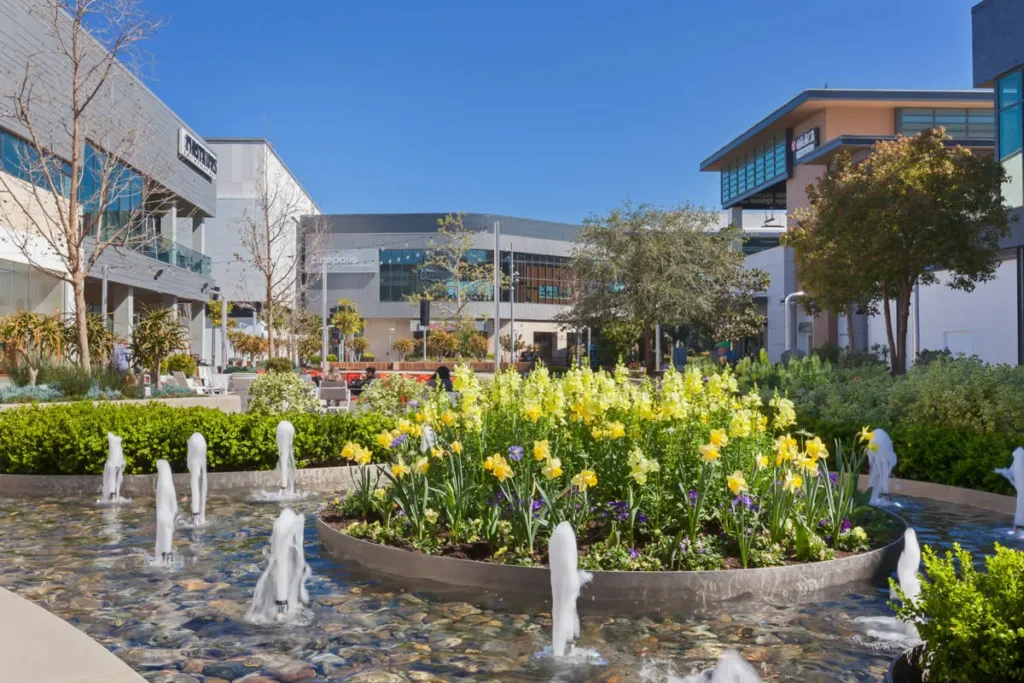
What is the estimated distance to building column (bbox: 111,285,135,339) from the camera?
36375 mm

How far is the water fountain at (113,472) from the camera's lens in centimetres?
1098

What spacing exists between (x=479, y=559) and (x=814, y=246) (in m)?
20.7

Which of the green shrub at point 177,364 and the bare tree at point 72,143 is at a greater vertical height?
the bare tree at point 72,143

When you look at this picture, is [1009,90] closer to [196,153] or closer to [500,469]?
[500,469]

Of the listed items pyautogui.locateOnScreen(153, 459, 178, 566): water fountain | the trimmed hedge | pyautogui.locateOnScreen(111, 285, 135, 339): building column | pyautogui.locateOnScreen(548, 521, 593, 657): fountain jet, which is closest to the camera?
pyautogui.locateOnScreen(548, 521, 593, 657): fountain jet

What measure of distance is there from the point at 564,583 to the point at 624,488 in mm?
1808

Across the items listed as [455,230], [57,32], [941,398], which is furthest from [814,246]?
[455,230]

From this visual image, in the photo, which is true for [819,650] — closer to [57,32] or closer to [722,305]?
[57,32]

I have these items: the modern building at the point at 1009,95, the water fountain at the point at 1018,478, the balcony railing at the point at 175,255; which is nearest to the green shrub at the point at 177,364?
the balcony railing at the point at 175,255

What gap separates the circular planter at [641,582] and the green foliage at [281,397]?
28.9ft

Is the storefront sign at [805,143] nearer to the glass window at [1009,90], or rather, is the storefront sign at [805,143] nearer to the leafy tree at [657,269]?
the leafy tree at [657,269]

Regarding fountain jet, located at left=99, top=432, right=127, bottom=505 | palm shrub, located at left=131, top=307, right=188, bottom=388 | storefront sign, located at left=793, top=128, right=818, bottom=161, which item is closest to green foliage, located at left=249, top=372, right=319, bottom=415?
fountain jet, located at left=99, top=432, right=127, bottom=505

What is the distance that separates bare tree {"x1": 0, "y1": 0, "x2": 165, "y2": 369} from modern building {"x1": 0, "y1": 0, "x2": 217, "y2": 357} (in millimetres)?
98

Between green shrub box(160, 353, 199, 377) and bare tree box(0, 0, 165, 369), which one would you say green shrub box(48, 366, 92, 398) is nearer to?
bare tree box(0, 0, 165, 369)
